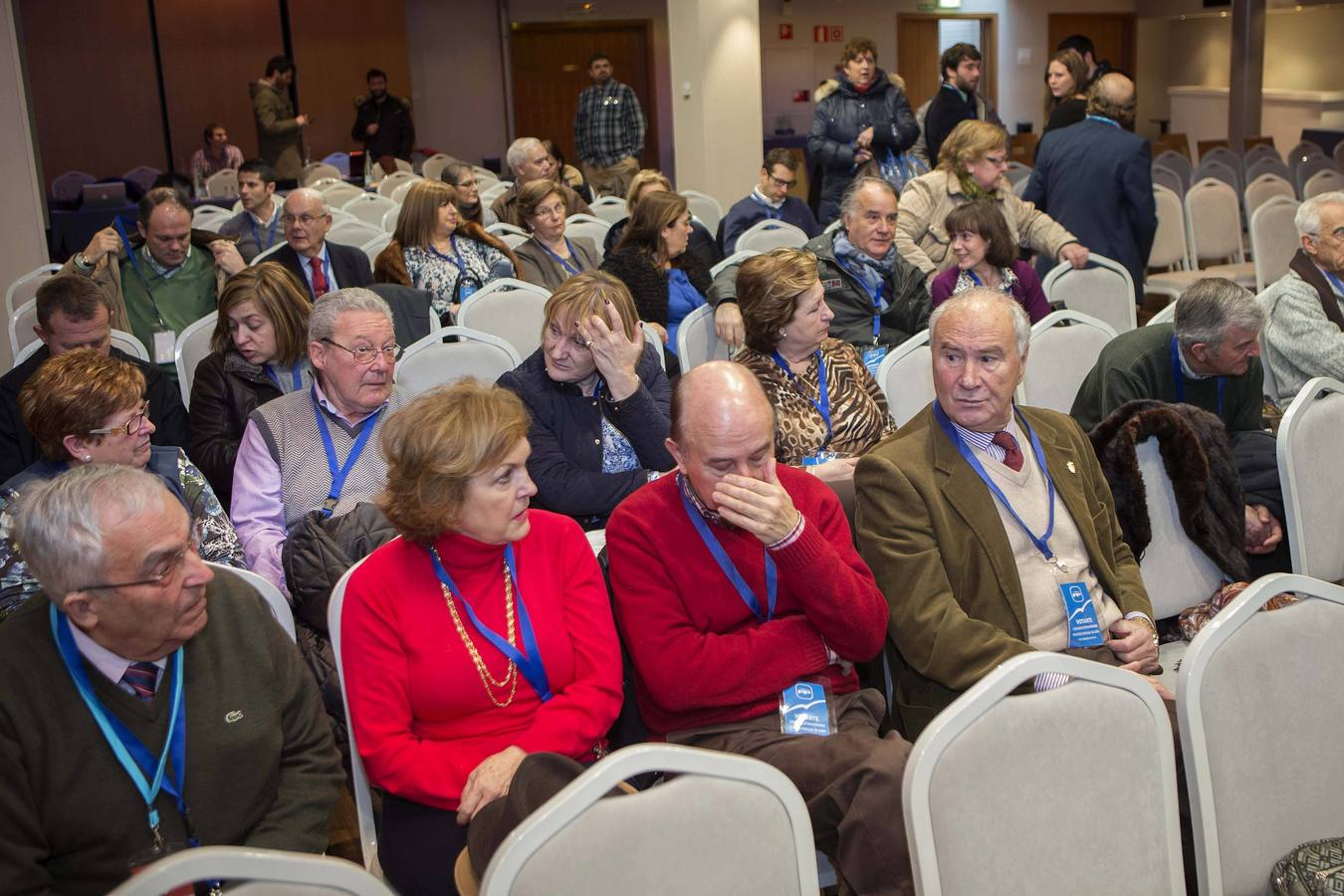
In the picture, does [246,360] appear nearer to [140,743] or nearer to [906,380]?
[140,743]

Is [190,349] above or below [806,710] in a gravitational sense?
above

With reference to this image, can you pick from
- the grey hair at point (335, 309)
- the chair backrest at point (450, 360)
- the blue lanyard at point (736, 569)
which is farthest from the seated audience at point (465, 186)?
the blue lanyard at point (736, 569)

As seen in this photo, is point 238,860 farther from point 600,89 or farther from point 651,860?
point 600,89

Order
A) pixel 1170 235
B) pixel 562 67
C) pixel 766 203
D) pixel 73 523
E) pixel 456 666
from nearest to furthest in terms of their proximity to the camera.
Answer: pixel 73 523 → pixel 456 666 → pixel 766 203 → pixel 1170 235 → pixel 562 67

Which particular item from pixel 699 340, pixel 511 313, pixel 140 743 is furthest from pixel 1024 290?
pixel 140 743

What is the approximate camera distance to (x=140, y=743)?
200cm

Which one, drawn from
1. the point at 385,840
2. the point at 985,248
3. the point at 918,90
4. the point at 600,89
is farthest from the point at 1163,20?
the point at 385,840

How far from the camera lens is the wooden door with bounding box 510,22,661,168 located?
16.3m

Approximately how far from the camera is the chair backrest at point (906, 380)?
3.98 m

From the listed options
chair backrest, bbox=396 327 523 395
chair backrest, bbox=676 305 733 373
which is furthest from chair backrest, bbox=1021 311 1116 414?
chair backrest, bbox=396 327 523 395

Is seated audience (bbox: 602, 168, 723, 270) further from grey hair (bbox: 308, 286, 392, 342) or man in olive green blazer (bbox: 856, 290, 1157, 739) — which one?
man in olive green blazer (bbox: 856, 290, 1157, 739)

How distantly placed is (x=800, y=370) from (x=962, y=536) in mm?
1089

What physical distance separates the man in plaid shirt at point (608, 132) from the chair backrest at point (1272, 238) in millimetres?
5345

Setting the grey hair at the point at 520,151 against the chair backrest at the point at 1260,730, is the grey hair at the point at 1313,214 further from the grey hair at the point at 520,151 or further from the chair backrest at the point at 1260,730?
the grey hair at the point at 520,151
